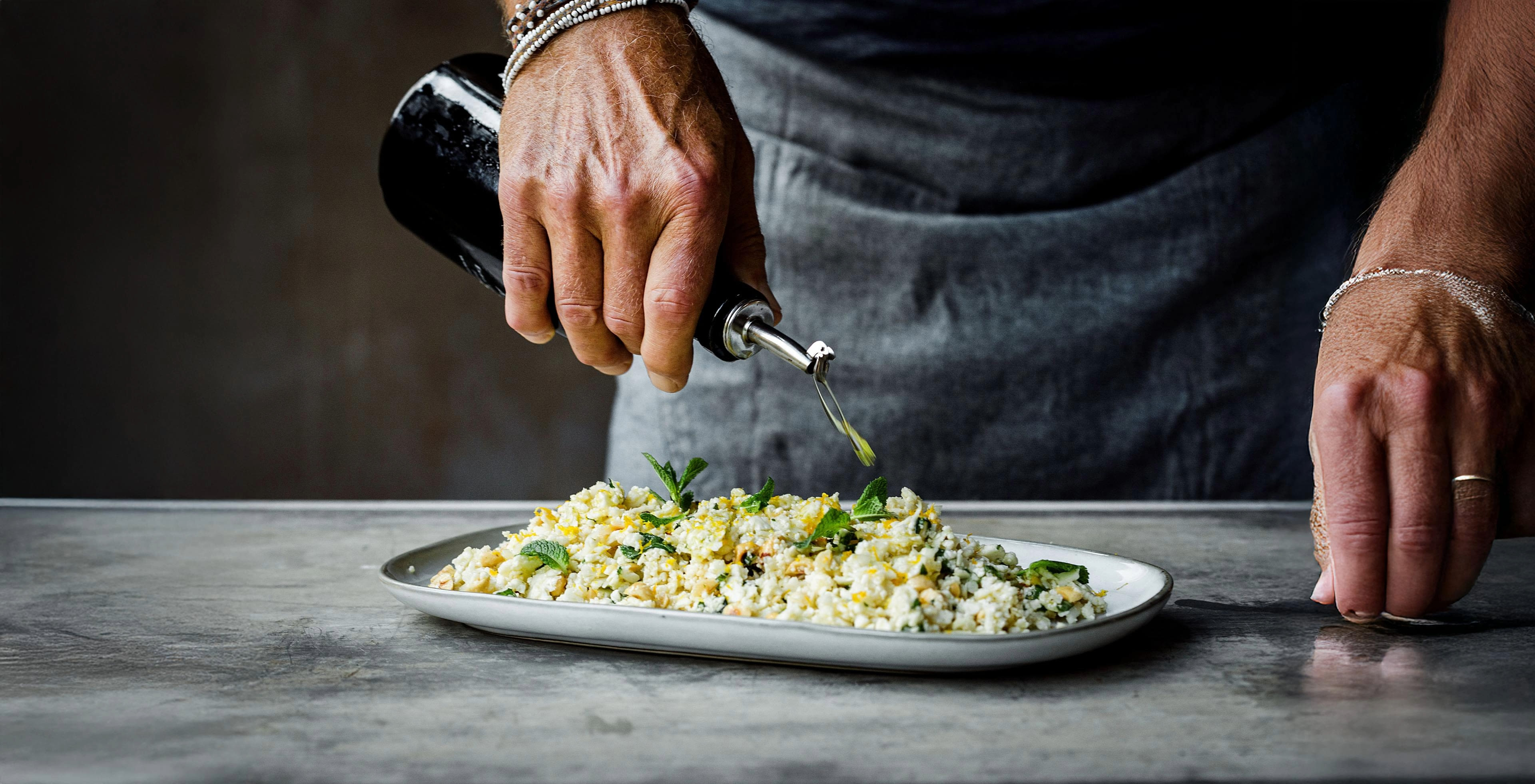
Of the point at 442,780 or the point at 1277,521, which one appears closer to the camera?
the point at 442,780

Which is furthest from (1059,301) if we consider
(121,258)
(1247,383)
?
(121,258)

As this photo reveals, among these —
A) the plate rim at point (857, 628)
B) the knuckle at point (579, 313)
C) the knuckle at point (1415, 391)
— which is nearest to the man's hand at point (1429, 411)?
the knuckle at point (1415, 391)

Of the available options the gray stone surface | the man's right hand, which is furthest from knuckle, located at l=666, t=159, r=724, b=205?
the gray stone surface

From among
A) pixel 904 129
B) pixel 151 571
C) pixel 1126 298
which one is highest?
pixel 904 129

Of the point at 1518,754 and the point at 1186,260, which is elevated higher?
the point at 1186,260

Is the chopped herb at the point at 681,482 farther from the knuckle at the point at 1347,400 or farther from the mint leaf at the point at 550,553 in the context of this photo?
the knuckle at the point at 1347,400

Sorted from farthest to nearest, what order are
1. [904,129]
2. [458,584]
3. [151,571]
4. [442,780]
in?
[904,129], [151,571], [458,584], [442,780]

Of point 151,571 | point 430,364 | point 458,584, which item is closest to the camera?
point 458,584

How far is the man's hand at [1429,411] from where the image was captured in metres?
0.90

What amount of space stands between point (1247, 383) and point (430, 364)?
8.89ft

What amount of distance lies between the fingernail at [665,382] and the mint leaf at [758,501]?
17 centimetres

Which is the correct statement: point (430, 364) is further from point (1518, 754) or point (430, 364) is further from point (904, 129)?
point (1518, 754)

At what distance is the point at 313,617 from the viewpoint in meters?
1.02

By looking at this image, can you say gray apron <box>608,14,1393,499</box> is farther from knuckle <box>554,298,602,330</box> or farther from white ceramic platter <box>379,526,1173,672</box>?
white ceramic platter <box>379,526,1173,672</box>
